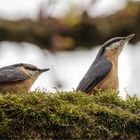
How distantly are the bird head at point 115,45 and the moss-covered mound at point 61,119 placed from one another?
13.7 ft

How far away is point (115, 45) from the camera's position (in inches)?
333

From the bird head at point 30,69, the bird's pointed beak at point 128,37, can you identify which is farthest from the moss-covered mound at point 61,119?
the bird's pointed beak at point 128,37

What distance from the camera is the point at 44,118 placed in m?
3.87

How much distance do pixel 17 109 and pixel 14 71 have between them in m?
3.04

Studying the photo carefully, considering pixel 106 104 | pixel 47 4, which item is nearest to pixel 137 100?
pixel 106 104

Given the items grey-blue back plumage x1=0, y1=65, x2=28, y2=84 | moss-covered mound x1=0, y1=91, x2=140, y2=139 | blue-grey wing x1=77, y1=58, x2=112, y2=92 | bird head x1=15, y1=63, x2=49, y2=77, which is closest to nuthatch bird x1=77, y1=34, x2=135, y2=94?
blue-grey wing x1=77, y1=58, x2=112, y2=92

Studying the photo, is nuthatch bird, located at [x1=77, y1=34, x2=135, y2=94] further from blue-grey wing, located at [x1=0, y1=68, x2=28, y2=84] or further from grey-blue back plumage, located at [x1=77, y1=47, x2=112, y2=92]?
blue-grey wing, located at [x1=0, y1=68, x2=28, y2=84]

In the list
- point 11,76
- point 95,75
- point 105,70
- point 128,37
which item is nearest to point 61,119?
point 11,76

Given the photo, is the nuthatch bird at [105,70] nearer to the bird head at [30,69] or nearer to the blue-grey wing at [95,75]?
the blue-grey wing at [95,75]

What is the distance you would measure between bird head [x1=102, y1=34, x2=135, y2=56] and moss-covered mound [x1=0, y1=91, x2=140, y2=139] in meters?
4.16

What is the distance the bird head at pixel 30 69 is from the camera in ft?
23.6

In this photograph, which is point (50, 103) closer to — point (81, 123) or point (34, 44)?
point (81, 123)

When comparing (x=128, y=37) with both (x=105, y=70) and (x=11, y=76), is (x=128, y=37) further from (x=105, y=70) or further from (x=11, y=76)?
(x=11, y=76)

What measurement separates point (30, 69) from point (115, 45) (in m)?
1.69
